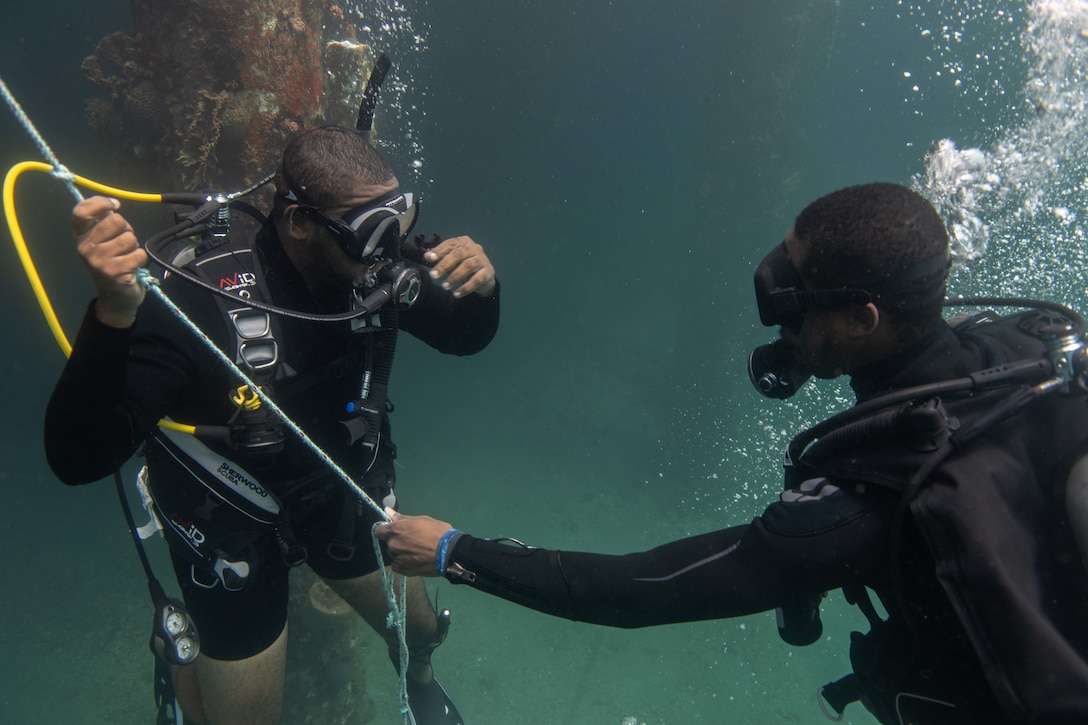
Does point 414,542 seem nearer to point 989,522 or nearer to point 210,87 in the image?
point 989,522

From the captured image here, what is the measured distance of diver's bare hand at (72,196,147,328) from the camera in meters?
1.61

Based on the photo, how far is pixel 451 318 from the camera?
3270 mm

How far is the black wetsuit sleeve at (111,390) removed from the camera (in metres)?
1.80

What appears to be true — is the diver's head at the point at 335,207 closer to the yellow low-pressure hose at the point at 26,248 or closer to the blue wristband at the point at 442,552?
the yellow low-pressure hose at the point at 26,248

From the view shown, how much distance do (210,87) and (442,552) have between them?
244 inches

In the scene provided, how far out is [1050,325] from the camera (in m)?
1.82

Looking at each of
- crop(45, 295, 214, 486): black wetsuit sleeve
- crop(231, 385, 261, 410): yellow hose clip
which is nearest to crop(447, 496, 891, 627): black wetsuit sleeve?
crop(231, 385, 261, 410): yellow hose clip

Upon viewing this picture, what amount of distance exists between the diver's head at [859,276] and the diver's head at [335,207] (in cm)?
161

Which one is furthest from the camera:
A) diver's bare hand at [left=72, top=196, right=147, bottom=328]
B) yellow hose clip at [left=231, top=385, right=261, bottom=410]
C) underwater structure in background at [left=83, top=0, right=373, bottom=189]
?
underwater structure in background at [left=83, top=0, right=373, bottom=189]

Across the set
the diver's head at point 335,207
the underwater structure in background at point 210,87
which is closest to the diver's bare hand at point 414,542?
the diver's head at point 335,207

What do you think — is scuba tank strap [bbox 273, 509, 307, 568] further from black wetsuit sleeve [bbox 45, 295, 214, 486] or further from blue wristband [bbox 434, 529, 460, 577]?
blue wristband [bbox 434, 529, 460, 577]

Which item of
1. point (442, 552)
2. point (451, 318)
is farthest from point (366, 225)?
point (442, 552)

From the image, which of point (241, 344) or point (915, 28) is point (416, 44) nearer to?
point (915, 28)

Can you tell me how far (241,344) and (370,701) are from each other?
6248 mm
